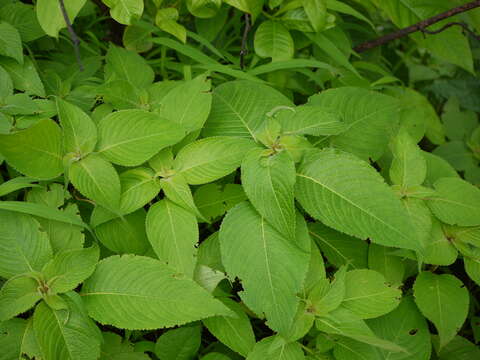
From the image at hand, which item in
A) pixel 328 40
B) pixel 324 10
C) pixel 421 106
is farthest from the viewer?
pixel 421 106

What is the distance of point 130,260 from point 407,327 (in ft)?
2.67

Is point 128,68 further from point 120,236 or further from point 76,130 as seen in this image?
point 120,236

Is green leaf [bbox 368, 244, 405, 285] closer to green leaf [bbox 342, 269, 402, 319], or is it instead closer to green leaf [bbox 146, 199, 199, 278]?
green leaf [bbox 342, 269, 402, 319]

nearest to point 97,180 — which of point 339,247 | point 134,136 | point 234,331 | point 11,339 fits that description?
point 134,136

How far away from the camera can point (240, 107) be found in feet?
4.16

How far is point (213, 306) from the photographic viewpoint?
3.23ft

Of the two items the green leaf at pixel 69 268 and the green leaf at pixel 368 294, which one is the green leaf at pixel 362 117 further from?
the green leaf at pixel 69 268

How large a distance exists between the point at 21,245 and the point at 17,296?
0.39ft

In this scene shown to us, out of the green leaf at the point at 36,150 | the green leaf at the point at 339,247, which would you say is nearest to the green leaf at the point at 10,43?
the green leaf at the point at 36,150

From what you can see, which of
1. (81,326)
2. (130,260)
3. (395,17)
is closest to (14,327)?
(81,326)

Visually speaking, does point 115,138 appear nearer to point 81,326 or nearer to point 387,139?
point 81,326

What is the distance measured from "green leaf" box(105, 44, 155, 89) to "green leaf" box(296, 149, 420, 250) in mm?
616

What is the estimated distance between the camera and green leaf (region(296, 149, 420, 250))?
1021mm

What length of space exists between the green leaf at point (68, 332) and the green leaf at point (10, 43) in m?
0.72
